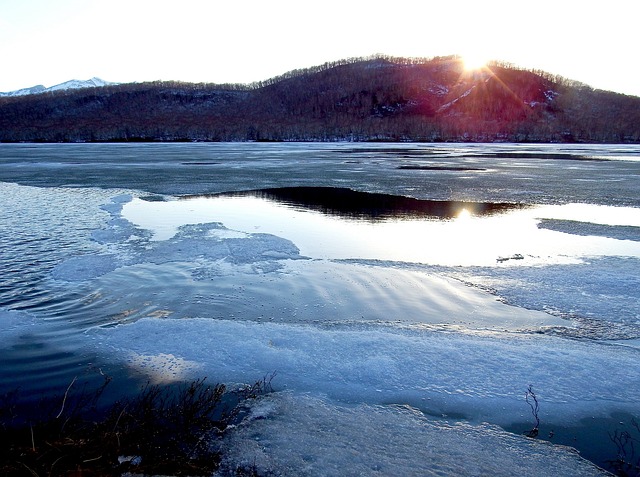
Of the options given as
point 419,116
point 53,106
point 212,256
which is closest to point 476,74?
point 419,116

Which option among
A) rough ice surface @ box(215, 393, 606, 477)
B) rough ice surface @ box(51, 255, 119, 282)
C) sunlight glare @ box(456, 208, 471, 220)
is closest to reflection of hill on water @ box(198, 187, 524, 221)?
sunlight glare @ box(456, 208, 471, 220)

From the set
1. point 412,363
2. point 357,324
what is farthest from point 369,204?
point 412,363

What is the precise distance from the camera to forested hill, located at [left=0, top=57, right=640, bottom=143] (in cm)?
11138

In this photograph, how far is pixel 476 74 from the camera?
483 feet

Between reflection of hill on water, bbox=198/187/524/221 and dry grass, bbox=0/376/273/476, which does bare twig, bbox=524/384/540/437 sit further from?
reflection of hill on water, bbox=198/187/524/221

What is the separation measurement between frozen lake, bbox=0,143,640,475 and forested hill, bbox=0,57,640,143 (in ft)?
284

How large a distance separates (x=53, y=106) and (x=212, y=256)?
141340 millimetres

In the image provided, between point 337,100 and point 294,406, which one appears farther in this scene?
point 337,100

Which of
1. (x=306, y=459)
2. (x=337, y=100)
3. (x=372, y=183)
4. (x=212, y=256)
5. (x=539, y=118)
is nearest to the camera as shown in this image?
(x=306, y=459)

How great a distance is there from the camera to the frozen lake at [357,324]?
3.38 m

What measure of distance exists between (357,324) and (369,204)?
8917 millimetres

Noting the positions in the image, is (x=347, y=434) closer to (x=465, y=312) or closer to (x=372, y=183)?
(x=465, y=312)

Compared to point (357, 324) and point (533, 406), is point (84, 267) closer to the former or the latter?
point (357, 324)

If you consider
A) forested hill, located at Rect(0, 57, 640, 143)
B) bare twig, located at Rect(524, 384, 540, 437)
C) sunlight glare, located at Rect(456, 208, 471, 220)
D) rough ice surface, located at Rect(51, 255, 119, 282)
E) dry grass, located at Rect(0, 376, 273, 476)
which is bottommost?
bare twig, located at Rect(524, 384, 540, 437)
